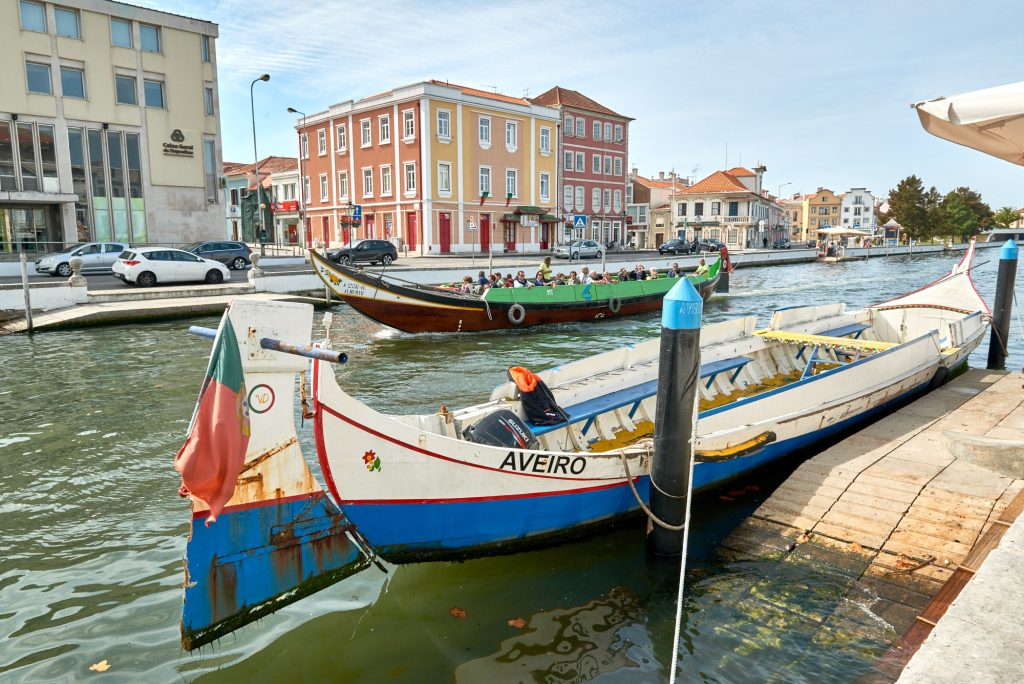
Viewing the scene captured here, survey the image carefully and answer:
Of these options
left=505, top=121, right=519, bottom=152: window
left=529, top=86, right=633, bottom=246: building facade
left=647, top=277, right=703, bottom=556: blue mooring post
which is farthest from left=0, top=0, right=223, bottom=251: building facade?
left=647, top=277, right=703, bottom=556: blue mooring post

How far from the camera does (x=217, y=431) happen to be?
4504 millimetres

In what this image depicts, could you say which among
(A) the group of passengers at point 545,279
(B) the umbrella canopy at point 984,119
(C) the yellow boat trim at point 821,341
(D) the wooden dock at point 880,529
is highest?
(B) the umbrella canopy at point 984,119

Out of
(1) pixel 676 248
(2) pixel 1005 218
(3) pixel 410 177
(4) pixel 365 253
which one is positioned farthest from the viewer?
(2) pixel 1005 218

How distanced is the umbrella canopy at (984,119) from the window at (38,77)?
39085 millimetres

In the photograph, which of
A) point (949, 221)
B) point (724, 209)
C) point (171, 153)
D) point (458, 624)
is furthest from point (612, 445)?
point (949, 221)

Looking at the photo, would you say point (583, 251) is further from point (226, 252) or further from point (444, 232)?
point (226, 252)

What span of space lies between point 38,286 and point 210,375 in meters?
20.5

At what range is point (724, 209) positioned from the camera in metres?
73.6

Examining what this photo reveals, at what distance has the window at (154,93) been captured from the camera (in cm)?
3666

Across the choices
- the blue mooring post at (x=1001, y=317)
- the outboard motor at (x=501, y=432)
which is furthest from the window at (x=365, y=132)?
the outboard motor at (x=501, y=432)

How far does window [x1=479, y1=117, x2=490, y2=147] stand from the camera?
46719 mm

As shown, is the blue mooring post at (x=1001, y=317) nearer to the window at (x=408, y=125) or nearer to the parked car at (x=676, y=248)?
the window at (x=408, y=125)

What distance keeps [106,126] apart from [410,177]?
17195 millimetres

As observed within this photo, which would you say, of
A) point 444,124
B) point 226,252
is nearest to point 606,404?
point 226,252
